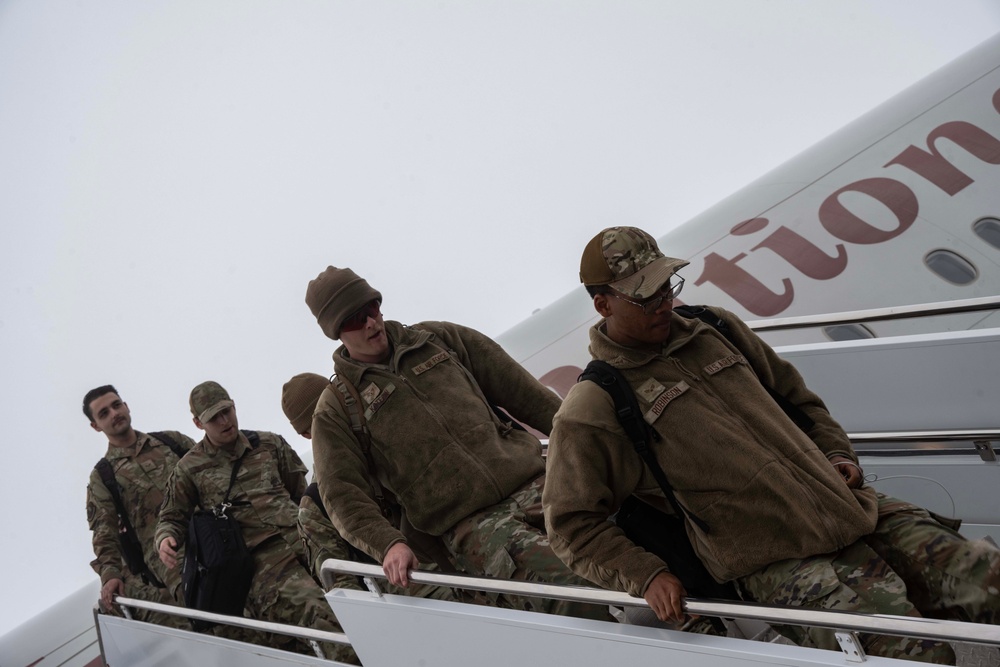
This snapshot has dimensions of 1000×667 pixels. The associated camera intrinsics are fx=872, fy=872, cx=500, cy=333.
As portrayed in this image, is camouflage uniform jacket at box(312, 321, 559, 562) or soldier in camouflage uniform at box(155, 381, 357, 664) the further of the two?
soldier in camouflage uniform at box(155, 381, 357, 664)

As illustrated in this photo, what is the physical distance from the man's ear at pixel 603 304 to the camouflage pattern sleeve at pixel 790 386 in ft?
1.34

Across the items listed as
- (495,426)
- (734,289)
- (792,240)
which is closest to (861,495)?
(495,426)

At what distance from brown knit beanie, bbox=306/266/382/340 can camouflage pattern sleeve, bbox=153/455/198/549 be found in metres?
2.11

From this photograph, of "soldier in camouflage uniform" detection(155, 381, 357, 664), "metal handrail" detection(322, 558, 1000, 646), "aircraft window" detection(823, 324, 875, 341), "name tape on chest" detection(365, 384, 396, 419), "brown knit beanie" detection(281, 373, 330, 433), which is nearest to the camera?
"metal handrail" detection(322, 558, 1000, 646)

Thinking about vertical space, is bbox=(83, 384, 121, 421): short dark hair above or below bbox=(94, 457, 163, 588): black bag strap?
above

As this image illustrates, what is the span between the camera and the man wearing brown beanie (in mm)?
3248

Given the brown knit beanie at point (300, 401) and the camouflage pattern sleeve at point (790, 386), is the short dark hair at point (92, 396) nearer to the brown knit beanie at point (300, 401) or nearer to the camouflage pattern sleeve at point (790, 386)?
the brown knit beanie at point (300, 401)

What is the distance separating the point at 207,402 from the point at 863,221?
4.85 meters

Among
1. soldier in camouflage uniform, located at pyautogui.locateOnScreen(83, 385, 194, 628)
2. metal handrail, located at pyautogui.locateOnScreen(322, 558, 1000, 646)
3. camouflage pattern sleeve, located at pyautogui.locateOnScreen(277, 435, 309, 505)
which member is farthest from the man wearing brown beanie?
soldier in camouflage uniform, located at pyautogui.locateOnScreen(83, 385, 194, 628)

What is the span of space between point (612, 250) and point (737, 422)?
1.95 feet

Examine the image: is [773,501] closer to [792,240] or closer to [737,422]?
[737,422]

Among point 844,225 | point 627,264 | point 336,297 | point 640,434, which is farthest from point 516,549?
point 844,225

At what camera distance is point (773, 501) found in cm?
233

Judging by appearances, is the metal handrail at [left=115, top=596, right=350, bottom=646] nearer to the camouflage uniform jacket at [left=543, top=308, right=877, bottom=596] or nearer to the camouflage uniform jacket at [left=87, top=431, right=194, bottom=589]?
the camouflage uniform jacket at [left=87, top=431, right=194, bottom=589]
